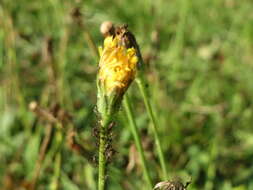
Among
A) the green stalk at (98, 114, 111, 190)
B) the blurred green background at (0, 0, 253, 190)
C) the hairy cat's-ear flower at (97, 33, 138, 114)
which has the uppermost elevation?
the blurred green background at (0, 0, 253, 190)

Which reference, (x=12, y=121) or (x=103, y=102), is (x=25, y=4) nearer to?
(x=12, y=121)

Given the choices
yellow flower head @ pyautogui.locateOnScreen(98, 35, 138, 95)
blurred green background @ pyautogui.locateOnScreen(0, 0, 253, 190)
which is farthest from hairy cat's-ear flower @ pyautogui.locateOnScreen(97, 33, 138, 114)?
blurred green background @ pyautogui.locateOnScreen(0, 0, 253, 190)

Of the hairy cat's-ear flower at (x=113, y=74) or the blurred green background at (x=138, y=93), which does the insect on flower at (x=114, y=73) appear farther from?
the blurred green background at (x=138, y=93)

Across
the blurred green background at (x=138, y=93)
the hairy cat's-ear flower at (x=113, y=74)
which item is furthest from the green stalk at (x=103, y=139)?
the blurred green background at (x=138, y=93)

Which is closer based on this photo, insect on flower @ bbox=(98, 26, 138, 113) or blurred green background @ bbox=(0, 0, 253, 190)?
insect on flower @ bbox=(98, 26, 138, 113)

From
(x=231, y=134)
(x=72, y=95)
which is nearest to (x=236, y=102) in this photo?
(x=231, y=134)

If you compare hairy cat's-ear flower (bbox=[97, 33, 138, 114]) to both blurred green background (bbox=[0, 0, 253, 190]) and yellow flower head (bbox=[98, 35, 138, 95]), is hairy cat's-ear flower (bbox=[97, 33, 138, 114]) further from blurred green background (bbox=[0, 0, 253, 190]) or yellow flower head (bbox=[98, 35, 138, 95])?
blurred green background (bbox=[0, 0, 253, 190])

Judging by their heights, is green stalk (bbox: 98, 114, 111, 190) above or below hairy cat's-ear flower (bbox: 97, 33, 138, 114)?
below
